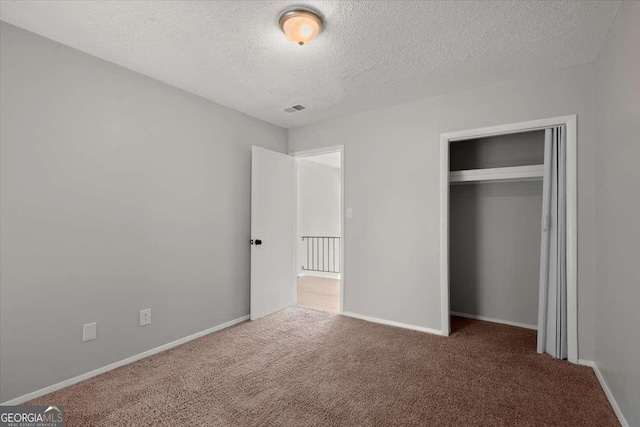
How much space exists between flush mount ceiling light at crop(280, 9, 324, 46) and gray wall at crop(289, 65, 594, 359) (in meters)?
1.75

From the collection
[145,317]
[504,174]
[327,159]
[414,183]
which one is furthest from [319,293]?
[504,174]

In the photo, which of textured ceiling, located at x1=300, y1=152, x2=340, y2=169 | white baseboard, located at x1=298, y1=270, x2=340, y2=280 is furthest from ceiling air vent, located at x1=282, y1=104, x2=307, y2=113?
white baseboard, located at x1=298, y1=270, x2=340, y2=280

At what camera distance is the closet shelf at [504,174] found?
3.11 meters

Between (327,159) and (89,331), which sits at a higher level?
(327,159)

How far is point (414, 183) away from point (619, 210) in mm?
1702

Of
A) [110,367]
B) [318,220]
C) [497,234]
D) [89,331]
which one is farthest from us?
[318,220]

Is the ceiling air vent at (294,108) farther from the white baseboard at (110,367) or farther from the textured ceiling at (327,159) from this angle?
the textured ceiling at (327,159)

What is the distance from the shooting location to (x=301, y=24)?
1.94 m

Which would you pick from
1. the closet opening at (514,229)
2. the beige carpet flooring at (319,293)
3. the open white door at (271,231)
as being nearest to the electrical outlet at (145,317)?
the open white door at (271,231)

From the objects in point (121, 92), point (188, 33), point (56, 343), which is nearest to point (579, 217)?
point (188, 33)

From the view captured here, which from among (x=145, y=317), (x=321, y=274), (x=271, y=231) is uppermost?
(x=271, y=231)

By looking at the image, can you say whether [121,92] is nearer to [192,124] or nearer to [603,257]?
[192,124]

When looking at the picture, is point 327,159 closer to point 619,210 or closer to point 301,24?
point 301,24

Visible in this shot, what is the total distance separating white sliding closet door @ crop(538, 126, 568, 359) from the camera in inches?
105
